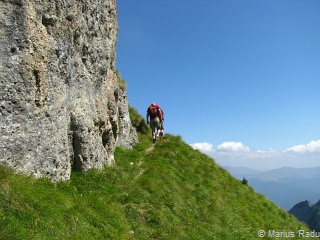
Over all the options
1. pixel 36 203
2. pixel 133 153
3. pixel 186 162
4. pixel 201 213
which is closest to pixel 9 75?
pixel 36 203

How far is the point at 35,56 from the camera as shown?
12.7 m

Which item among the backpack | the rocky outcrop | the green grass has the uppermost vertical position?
the backpack

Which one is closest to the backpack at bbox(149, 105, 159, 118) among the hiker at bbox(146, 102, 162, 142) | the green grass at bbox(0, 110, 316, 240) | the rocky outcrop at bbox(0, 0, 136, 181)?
the hiker at bbox(146, 102, 162, 142)

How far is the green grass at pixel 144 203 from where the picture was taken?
382 inches

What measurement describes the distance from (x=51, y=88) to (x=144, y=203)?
7736 millimetres

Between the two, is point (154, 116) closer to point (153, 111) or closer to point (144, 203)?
point (153, 111)

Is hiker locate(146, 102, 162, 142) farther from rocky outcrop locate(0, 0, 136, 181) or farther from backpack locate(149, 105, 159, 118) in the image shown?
rocky outcrop locate(0, 0, 136, 181)

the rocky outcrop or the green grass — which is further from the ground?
the rocky outcrop

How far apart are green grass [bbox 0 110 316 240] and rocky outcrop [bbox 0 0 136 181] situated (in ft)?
3.21

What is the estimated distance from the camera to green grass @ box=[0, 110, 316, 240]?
31.8ft

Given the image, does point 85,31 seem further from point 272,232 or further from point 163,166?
point 272,232

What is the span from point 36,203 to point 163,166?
556 inches

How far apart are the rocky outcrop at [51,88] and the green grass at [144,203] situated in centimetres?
98

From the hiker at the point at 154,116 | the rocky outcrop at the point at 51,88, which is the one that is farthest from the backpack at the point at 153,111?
the rocky outcrop at the point at 51,88
